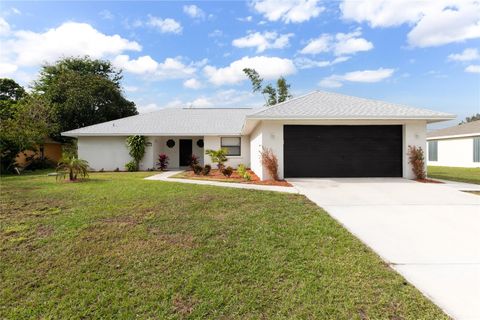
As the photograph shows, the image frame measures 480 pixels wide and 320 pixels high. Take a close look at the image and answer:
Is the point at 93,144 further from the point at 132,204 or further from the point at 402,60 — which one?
the point at 402,60

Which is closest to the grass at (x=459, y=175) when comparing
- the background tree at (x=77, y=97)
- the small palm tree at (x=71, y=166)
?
the small palm tree at (x=71, y=166)

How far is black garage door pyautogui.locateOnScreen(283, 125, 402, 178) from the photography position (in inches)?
460

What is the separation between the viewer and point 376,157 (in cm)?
1180

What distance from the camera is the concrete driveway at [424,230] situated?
3100 mm

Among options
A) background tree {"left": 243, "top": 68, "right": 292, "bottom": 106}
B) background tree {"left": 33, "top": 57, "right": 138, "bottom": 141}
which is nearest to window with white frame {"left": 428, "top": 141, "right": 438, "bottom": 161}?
background tree {"left": 243, "top": 68, "right": 292, "bottom": 106}

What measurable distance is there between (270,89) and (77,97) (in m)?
23.2

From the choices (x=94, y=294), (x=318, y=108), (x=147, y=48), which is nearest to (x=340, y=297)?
(x=94, y=294)

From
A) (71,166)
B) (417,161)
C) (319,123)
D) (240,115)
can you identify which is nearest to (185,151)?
(240,115)

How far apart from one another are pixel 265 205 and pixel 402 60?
15.0 metres

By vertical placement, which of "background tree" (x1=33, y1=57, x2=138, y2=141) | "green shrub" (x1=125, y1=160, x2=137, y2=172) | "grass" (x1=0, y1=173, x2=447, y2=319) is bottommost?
"grass" (x1=0, y1=173, x2=447, y2=319)

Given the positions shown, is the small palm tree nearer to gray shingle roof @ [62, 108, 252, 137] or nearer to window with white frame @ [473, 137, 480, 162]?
gray shingle roof @ [62, 108, 252, 137]

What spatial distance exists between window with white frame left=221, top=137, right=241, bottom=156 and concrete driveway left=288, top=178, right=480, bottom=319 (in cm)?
931

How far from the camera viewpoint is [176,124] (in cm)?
1950

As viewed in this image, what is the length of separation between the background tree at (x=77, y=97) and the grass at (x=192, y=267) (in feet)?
83.4
